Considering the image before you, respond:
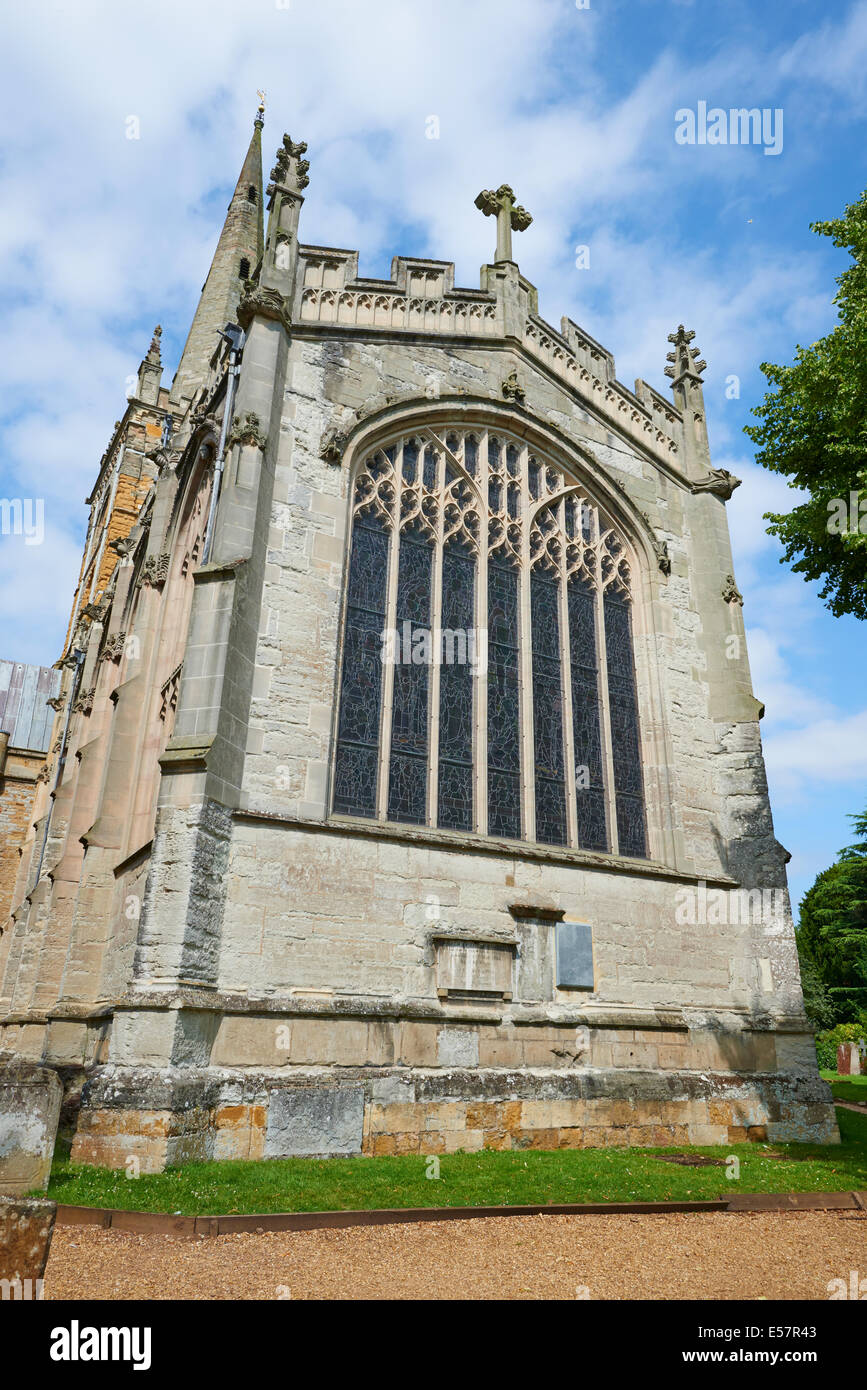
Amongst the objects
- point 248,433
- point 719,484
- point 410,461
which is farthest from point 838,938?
point 248,433

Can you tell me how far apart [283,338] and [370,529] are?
120 inches

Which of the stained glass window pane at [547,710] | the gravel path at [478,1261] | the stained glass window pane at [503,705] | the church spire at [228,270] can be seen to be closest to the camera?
the gravel path at [478,1261]

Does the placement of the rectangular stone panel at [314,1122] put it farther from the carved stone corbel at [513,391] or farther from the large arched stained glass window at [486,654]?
the carved stone corbel at [513,391]

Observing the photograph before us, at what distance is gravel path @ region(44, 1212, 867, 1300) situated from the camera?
16.7 feet

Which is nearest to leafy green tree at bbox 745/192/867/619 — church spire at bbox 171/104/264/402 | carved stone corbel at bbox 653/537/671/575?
carved stone corbel at bbox 653/537/671/575

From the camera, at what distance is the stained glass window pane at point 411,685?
11.6m

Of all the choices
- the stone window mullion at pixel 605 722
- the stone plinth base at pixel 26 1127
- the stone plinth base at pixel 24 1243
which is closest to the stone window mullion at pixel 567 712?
the stone window mullion at pixel 605 722

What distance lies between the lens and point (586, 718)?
44.9ft

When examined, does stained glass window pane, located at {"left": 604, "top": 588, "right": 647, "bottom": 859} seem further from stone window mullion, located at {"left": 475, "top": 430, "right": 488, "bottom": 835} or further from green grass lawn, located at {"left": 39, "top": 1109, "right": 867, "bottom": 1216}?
green grass lawn, located at {"left": 39, "top": 1109, "right": 867, "bottom": 1216}

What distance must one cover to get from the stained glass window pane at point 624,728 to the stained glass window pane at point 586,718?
1.03ft

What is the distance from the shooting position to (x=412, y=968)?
412 inches

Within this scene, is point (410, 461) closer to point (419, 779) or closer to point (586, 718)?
point (586, 718)

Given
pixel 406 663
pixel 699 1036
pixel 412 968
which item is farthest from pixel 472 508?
pixel 699 1036
